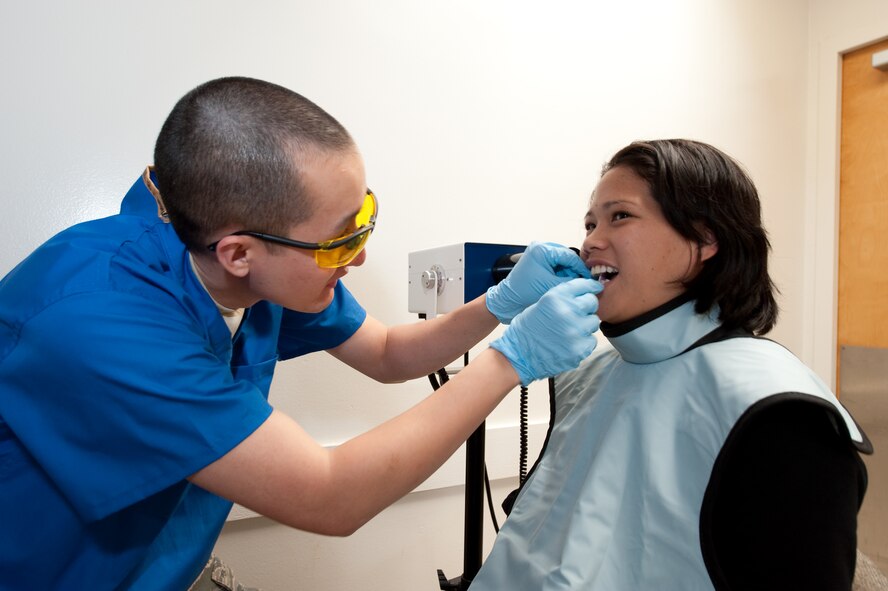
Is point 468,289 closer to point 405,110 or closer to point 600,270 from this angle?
point 600,270

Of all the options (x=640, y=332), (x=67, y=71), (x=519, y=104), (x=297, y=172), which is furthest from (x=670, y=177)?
(x=67, y=71)

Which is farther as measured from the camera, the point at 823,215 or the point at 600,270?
the point at 823,215

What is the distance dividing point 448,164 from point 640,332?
3.25ft

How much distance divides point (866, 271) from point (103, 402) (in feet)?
9.65

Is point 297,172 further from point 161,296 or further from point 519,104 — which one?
point 519,104

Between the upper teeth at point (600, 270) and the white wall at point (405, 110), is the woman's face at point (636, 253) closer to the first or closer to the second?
the upper teeth at point (600, 270)

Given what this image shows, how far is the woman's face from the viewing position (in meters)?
1.04

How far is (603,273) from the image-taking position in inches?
43.9

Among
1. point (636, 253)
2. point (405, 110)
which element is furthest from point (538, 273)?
point (405, 110)

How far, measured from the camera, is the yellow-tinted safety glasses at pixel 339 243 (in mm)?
834

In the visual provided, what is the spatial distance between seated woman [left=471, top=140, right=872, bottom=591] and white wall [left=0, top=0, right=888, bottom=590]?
75cm

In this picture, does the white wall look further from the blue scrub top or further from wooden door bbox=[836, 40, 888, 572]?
the blue scrub top

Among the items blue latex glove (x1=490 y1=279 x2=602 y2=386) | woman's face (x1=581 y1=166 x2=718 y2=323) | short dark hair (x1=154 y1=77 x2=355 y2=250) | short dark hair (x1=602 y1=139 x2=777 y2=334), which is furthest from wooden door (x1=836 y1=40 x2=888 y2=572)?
short dark hair (x1=154 y1=77 x2=355 y2=250)

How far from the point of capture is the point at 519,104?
195 centimetres
